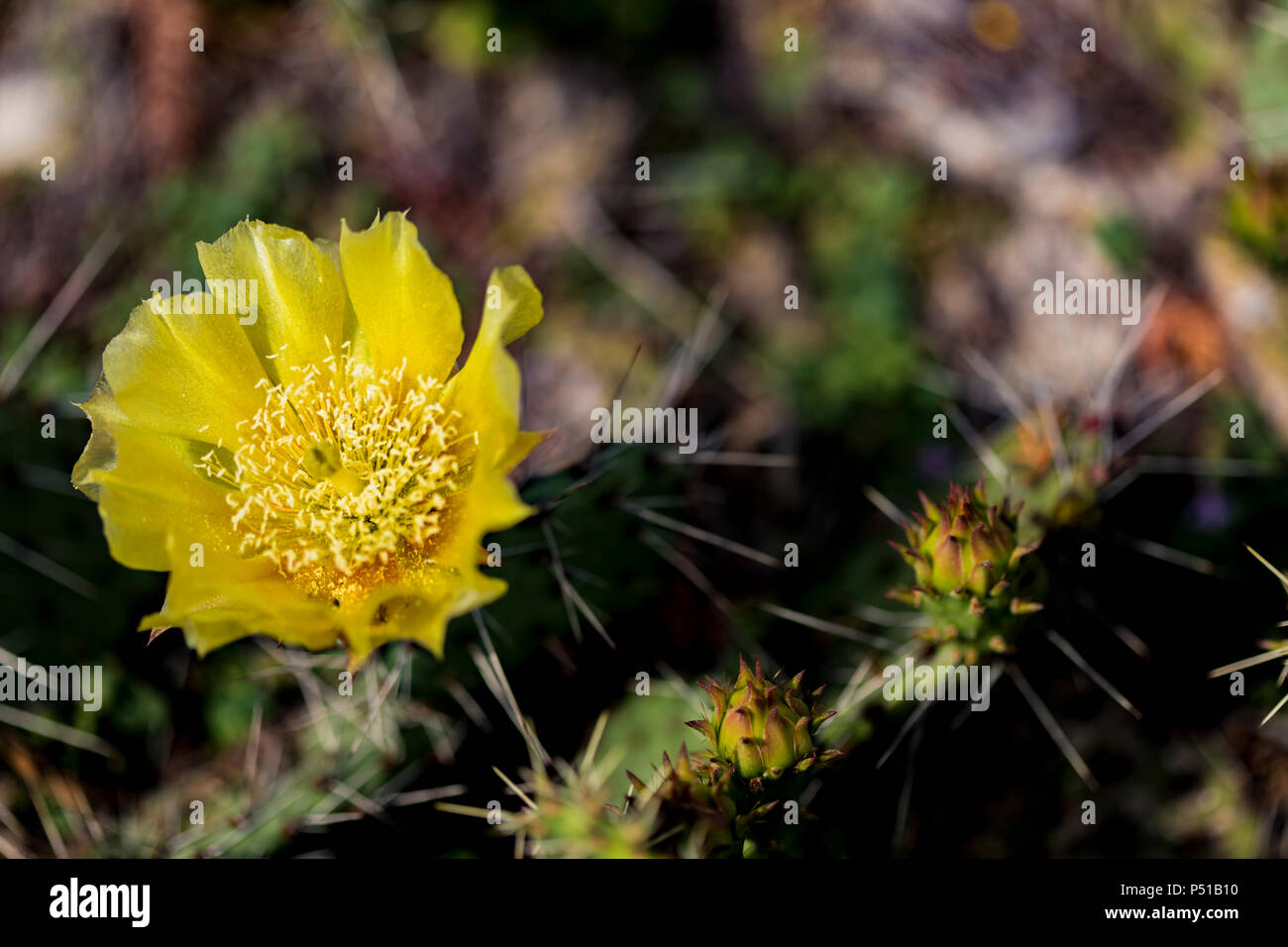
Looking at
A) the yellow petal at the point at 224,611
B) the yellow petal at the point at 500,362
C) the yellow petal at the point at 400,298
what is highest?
the yellow petal at the point at 400,298

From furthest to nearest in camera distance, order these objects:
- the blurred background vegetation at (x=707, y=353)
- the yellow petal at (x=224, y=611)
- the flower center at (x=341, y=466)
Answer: the blurred background vegetation at (x=707, y=353) → the flower center at (x=341, y=466) → the yellow petal at (x=224, y=611)

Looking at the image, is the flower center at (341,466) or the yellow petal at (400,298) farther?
the flower center at (341,466)

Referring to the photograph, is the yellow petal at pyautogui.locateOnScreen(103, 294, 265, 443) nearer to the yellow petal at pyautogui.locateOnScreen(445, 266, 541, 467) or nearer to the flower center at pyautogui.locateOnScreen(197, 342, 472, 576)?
the flower center at pyautogui.locateOnScreen(197, 342, 472, 576)

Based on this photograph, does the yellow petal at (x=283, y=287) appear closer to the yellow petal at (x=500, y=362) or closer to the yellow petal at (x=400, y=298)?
the yellow petal at (x=400, y=298)

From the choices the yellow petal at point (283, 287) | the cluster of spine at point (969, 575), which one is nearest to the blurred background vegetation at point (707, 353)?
the cluster of spine at point (969, 575)

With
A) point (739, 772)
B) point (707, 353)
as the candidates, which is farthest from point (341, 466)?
point (707, 353)
